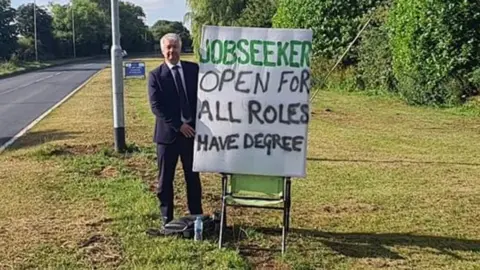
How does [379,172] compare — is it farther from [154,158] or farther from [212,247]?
[212,247]

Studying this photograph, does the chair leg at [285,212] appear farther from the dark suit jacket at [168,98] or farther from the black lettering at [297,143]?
the dark suit jacket at [168,98]

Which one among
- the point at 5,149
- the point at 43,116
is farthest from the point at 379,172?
the point at 43,116

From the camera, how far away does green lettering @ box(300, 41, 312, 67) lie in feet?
18.6

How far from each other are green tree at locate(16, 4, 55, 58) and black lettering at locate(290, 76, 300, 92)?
8539cm

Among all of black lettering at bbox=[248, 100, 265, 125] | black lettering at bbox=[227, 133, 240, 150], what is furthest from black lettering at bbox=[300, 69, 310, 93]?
black lettering at bbox=[227, 133, 240, 150]

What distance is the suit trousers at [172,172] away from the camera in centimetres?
604

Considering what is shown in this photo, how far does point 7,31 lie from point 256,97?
8009cm

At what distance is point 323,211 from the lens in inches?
283

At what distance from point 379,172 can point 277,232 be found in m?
3.59

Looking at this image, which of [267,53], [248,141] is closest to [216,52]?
[267,53]

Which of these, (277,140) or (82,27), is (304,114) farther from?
(82,27)

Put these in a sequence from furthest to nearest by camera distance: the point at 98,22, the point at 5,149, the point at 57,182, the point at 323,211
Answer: the point at 98,22 → the point at 5,149 → the point at 57,182 → the point at 323,211

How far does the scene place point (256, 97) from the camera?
18.8 feet

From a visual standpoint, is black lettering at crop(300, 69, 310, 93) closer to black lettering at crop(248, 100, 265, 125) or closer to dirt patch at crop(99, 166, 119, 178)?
black lettering at crop(248, 100, 265, 125)
